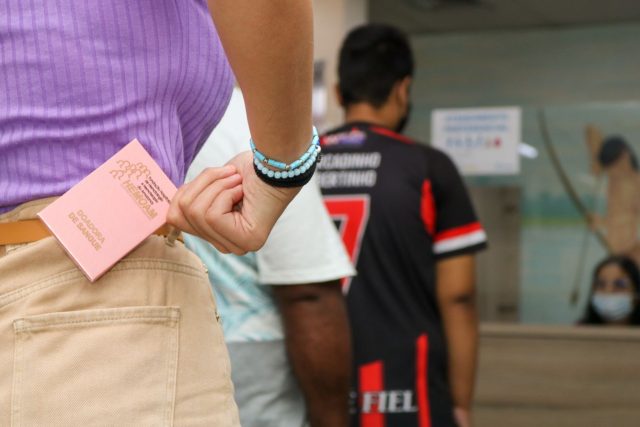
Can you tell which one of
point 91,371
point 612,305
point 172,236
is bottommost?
point 612,305

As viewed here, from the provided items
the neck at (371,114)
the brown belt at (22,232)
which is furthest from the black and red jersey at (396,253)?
the brown belt at (22,232)

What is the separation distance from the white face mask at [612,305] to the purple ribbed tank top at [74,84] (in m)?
4.83

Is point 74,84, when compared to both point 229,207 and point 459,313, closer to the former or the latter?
point 229,207

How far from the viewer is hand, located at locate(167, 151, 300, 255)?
1183 mm

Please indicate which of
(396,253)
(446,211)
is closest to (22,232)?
(396,253)

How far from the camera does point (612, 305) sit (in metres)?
5.82

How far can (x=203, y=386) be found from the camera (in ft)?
4.01

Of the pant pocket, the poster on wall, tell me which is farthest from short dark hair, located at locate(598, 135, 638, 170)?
the pant pocket

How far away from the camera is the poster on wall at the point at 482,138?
586 cm

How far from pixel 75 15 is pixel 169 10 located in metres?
0.11

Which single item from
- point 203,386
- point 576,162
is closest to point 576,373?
point 576,162

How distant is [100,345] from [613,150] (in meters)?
5.08

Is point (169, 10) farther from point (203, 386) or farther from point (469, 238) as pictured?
point (469, 238)

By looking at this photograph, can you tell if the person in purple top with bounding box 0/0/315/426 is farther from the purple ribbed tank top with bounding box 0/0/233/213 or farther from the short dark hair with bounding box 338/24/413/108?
the short dark hair with bounding box 338/24/413/108
